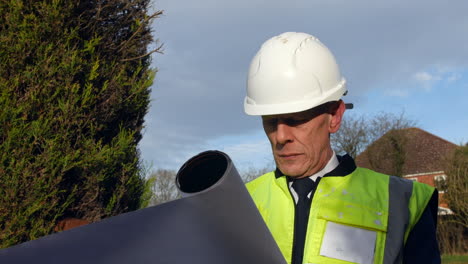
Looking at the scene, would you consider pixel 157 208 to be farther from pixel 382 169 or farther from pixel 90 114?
pixel 382 169

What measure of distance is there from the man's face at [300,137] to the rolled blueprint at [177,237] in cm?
131

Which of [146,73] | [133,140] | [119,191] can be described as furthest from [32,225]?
[146,73]

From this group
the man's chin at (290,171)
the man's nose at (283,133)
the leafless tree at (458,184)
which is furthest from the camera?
the leafless tree at (458,184)

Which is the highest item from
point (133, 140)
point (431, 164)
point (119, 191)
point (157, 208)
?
point (157, 208)

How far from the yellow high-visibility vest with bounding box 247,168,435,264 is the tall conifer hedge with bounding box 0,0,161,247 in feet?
7.23

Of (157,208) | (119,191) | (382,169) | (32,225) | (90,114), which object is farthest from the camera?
(382,169)

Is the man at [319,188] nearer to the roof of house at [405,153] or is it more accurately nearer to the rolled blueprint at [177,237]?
the rolled blueprint at [177,237]

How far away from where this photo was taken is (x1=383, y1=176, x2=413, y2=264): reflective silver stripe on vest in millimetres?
2180

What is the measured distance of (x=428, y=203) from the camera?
7.65 feet

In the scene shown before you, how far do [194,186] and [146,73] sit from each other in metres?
3.94

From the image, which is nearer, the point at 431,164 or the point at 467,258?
the point at 467,258

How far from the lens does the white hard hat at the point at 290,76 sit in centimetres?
220

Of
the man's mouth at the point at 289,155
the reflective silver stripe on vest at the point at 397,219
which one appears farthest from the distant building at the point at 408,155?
the man's mouth at the point at 289,155

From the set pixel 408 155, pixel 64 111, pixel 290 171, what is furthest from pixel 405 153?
pixel 290 171
